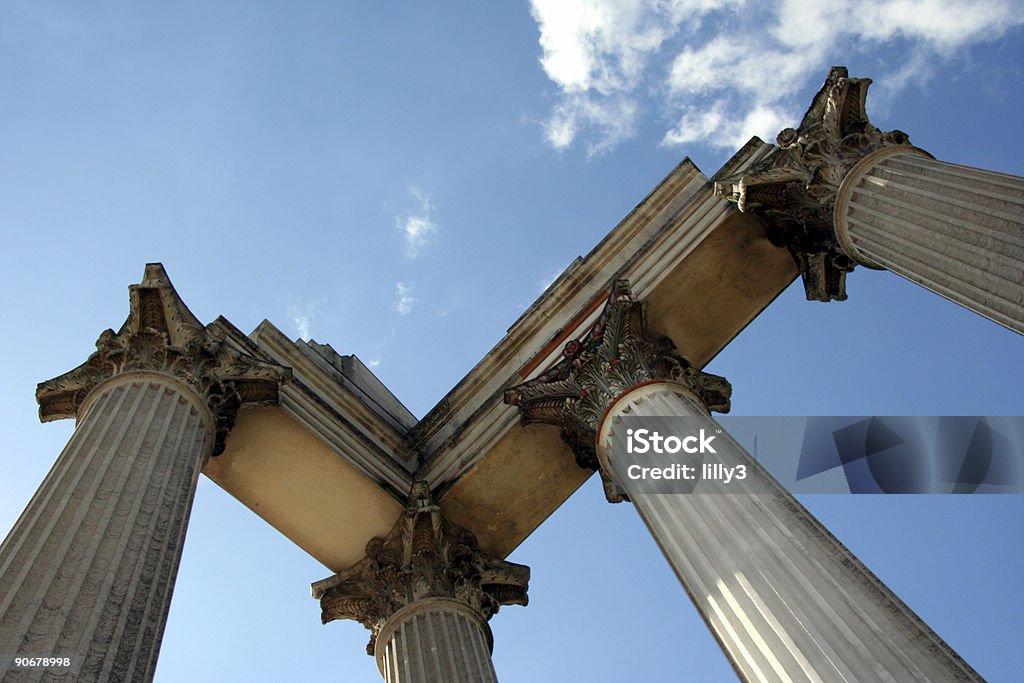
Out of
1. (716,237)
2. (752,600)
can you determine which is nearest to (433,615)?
(752,600)

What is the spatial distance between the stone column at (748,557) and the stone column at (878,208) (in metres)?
4.11

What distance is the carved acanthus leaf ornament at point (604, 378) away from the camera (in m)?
21.7

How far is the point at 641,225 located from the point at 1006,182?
10505 mm

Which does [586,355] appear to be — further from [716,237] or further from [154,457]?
[154,457]

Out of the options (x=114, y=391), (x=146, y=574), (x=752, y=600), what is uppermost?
(x=114, y=391)

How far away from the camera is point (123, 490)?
15.5 m

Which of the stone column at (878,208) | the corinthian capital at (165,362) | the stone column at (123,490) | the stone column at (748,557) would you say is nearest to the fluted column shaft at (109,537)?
the stone column at (123,490)

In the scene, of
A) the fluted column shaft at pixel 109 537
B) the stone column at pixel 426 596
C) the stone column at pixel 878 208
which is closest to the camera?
the fluted column shaft at pixel 109 537

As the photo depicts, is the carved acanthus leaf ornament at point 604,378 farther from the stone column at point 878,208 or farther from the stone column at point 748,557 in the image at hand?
the stone column at point 878,208

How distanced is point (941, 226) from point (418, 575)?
1303cm

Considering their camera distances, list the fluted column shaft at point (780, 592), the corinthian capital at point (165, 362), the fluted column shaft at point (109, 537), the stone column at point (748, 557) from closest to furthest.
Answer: the fluted column shaft at point (109, 537) → the fluted column shaft at point (780, 592) → the stone column at point (748, 557) → the corinthian capital at point (165, 362)

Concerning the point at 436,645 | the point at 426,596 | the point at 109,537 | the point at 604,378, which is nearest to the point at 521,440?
the point at 604,378

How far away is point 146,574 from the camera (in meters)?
14.0

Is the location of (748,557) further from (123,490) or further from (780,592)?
(123,490)
